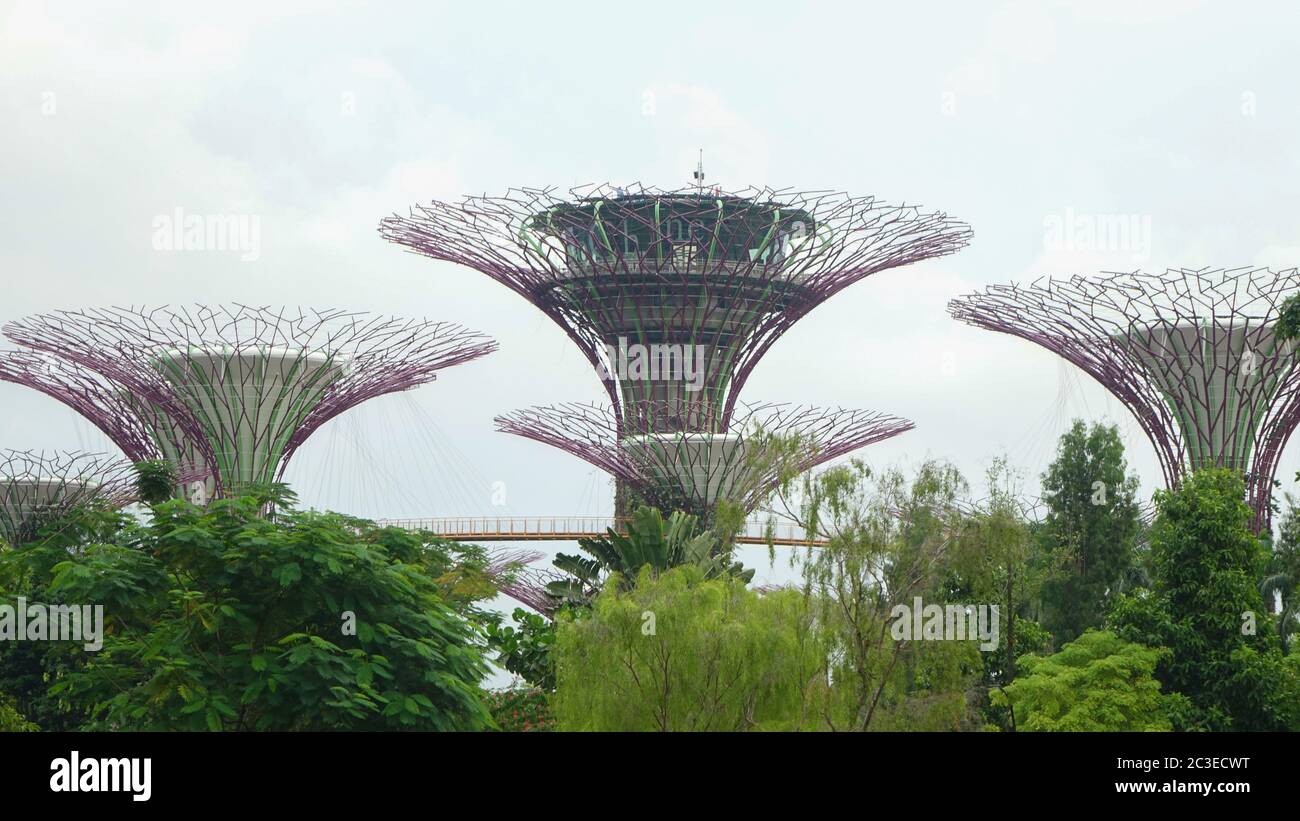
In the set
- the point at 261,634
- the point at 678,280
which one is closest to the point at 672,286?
the point at 678,280

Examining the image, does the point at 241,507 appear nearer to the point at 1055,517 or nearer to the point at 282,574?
the point at 282,574

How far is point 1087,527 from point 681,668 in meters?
13.6

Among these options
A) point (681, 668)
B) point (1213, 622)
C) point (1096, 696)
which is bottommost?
point (1096, 696)

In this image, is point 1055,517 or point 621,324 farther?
point 621,324

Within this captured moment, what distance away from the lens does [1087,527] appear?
121 ft

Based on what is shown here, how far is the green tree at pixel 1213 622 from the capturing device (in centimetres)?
2991

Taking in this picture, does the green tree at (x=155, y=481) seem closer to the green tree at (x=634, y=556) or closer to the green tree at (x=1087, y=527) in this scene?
the green tree at (x=634, y=556)

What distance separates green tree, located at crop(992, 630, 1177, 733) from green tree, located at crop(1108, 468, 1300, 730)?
558mm

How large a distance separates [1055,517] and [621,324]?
1921 centimetres

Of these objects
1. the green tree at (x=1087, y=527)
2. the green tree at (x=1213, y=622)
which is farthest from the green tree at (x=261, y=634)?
the green tree at (x=1087, y=527)

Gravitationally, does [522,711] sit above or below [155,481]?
below

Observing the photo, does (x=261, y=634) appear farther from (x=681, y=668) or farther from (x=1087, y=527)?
(x=1087, y=527)
